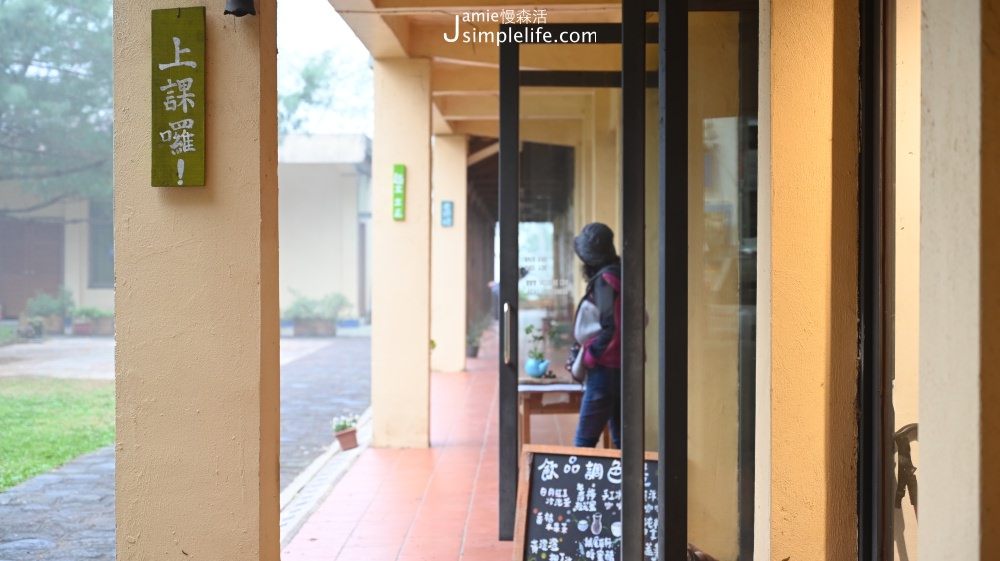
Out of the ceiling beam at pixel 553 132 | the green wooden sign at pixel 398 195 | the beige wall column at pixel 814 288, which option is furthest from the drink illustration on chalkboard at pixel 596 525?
the green wooden sign at pixel 398 195

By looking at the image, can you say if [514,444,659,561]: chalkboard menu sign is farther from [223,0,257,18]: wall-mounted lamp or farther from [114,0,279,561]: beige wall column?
[223,0,257,18]: wall-mounted lamp

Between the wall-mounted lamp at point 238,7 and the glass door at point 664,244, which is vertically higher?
the wall-mounted lamp at point 238,7

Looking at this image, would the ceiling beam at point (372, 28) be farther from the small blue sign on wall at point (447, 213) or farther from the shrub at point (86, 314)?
the shrub at point (86, 314)

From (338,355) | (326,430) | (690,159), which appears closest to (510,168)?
(690,159)

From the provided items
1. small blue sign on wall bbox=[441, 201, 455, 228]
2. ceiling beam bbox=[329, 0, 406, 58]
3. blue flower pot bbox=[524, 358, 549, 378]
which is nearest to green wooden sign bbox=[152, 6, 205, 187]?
blue flower pot bbox=[524, 358, 549, 378]

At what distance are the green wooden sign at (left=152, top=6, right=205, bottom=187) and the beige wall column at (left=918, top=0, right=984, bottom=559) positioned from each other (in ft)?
6.71

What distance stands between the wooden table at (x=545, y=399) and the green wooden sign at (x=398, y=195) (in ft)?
8.24

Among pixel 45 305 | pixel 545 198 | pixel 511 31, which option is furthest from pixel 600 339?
pixel 45 305

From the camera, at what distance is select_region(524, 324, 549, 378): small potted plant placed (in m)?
5.14

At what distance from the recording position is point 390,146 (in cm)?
741

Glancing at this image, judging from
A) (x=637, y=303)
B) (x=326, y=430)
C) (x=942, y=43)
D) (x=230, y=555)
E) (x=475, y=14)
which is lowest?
(x=326, y=430)

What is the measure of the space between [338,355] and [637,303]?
1393 cm

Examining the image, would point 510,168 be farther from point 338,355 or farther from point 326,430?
point 338,355

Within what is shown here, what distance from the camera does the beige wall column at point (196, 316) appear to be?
2.81 m
